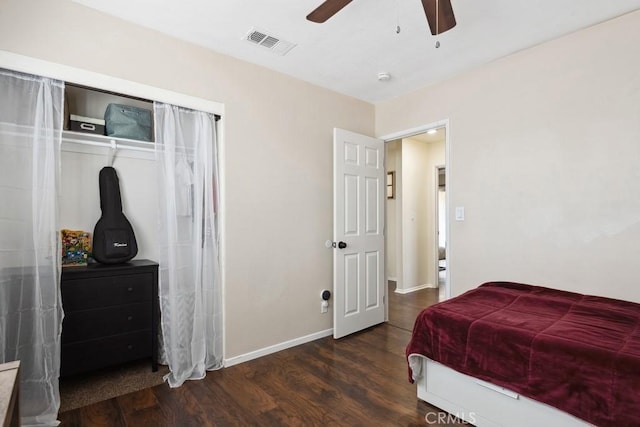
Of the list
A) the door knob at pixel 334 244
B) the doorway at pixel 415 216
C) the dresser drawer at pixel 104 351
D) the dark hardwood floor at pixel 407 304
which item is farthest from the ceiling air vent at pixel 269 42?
the dark hardwood floor at pixel 407 304

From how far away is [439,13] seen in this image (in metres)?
1.67

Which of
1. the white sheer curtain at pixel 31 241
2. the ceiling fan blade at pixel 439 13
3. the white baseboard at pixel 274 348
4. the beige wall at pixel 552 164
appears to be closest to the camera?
the ceiling fan blade at pixel 439 13

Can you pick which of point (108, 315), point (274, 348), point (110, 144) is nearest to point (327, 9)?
point (110, 144)

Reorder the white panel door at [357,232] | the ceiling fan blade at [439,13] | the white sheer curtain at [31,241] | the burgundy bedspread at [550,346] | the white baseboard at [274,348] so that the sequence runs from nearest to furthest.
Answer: the burgundy bedspread at [550,346] < the ceiling fan blade at [439,13] < the white sheer curtain at [31,241] < the white baseboard at [274,348] < the white panel door at [357,232]

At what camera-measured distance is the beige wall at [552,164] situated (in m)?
2.23

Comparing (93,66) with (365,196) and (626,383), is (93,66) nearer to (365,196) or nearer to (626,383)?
(365,196)

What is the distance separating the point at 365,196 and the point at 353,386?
1926 mm

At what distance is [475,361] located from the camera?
1819 millimetres

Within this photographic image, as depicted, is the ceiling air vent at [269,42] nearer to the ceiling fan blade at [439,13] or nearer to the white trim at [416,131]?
the ceiling fan blade at [439,13]

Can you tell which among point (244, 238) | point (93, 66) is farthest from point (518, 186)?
point (93, 66)

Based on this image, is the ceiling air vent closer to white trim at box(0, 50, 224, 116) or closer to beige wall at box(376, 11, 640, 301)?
white trim at box(0, 50, 224, 116)

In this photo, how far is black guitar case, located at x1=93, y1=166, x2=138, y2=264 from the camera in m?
2.49

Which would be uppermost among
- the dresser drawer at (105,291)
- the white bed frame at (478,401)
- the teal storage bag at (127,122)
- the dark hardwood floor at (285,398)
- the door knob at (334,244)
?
the teal storage bag at (127,122)

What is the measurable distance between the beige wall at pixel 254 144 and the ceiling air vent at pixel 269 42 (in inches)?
13.8
